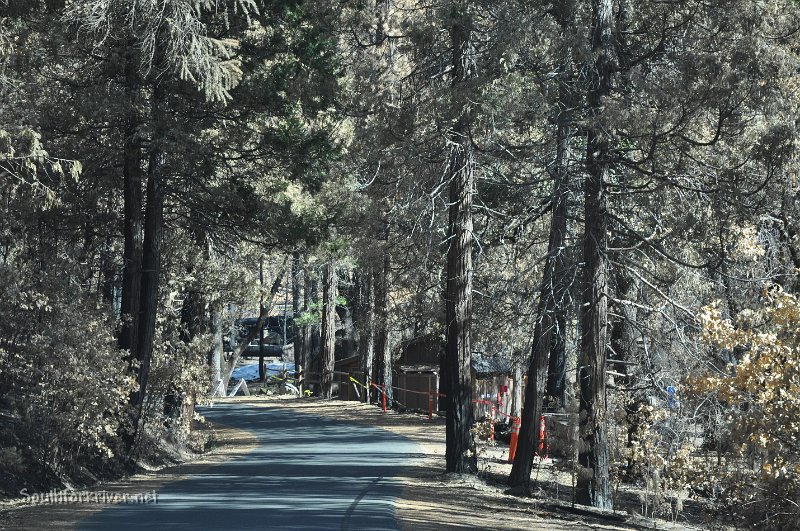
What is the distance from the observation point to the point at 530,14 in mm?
17297

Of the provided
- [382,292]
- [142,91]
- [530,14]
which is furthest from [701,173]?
[382,292]

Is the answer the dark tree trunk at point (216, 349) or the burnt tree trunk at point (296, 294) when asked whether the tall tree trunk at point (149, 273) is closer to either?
the burnt tree trunk at point (296, 294)

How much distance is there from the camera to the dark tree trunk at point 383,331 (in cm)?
3169

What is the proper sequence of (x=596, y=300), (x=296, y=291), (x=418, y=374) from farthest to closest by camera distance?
(x=296, y=291) → (x=418, y=374) → (x=596, y=300)

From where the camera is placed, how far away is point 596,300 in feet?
55.2

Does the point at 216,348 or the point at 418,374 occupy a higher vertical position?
the point at 216,348

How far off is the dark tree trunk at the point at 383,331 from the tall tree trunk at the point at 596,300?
35.2ft

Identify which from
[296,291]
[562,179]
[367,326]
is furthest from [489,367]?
[562,179]

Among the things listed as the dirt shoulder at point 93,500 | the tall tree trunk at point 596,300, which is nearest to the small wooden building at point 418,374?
the dirt shoulder at point 93,500

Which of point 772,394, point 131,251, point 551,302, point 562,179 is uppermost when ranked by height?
point 562,179

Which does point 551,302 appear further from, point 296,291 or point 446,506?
point 296,291

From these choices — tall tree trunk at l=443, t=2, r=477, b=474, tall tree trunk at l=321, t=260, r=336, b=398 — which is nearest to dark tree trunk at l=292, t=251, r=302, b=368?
tall tree trunk at l=321, t=260, r=336, b=398

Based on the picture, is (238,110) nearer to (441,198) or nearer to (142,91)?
(142,91)

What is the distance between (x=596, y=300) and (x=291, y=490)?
608cm
